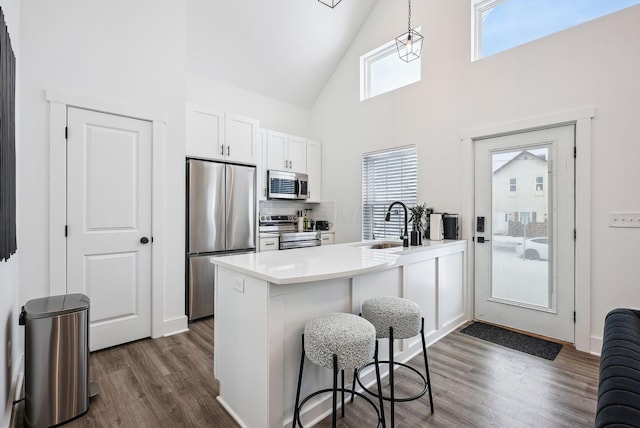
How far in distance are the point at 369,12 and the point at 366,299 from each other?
4.42 meters

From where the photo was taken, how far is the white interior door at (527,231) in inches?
114

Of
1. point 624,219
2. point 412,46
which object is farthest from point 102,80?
point 624,219

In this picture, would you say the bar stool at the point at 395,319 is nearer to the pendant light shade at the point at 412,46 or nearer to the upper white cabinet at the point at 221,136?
the pendant light shade at the point at 412,46

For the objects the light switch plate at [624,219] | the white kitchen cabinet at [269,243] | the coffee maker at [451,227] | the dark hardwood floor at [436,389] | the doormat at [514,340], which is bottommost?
the dark hardwood floor at [436,389]

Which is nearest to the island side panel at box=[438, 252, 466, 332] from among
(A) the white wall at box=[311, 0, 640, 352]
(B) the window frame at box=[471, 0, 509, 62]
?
(A) the white wall at box=[311, 0, 640, 352]

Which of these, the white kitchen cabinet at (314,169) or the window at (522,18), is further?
the white kitchen cabinet at (314,169)

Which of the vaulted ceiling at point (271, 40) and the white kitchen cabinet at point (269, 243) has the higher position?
the vaulted ceiling at point (271, 40)

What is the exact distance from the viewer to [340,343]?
1.45m

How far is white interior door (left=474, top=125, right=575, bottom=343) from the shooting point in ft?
9.49

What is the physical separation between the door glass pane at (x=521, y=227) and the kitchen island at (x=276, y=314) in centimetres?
168

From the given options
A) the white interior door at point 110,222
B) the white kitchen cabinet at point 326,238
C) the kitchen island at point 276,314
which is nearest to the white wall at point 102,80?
the white interior door at point 110,222

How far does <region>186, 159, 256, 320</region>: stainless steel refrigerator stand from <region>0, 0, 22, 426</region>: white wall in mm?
1425

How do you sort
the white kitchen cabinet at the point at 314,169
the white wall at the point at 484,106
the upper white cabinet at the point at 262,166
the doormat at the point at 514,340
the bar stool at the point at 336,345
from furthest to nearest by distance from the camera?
the white kitchen cabinet at the point at 314,169
the upper white cabinet at the point at 262,166
the doormat at the point at 514,340
the white wall at the point at 484,106
the bar stool at the point at 336,345

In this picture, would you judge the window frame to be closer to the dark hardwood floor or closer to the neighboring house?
the neighboring house
